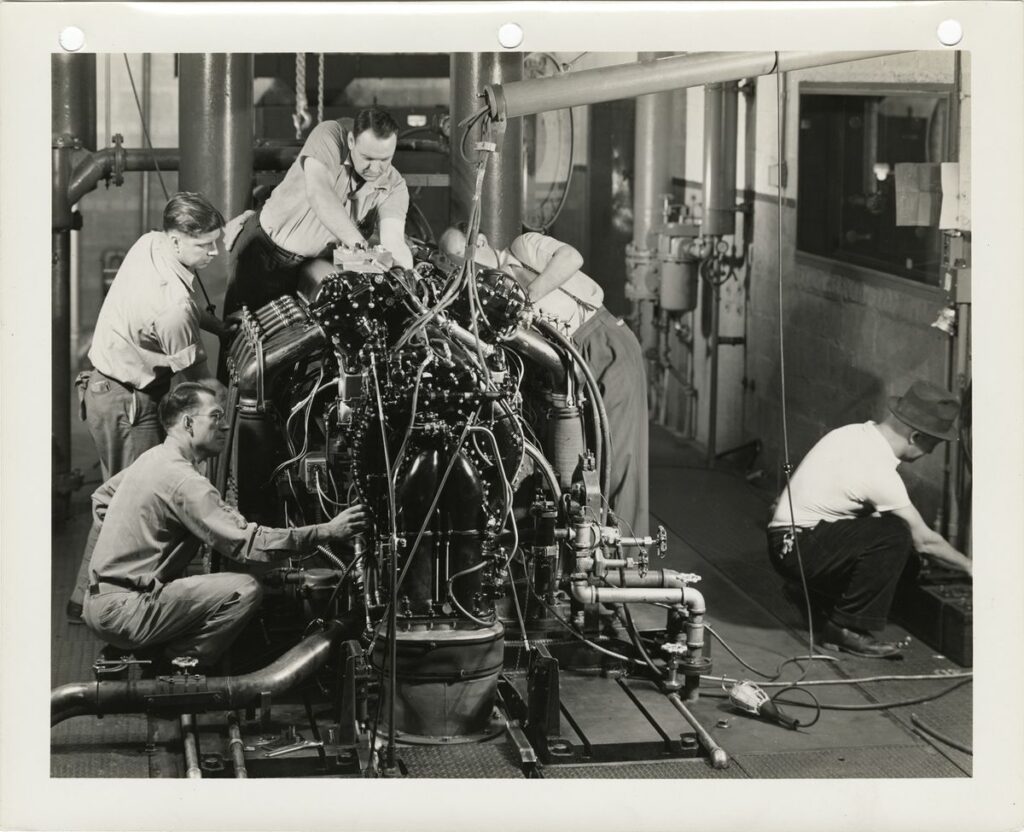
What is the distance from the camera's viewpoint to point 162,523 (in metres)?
4.93

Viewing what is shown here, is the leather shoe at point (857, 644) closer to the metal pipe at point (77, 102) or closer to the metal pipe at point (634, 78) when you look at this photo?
the metal pipe at point (634, 78)

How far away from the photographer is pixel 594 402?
19.0 ft

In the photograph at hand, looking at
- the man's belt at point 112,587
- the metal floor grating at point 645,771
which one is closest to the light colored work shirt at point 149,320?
the man's belt at point 112,587

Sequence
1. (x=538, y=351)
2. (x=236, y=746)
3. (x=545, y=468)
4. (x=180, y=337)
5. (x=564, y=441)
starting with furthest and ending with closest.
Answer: (x=564, y=441) < (x=538, y=351) < (x=545, y=468) < (x=180, y=337) < (x=236, y=746)

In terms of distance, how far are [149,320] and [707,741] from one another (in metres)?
2.17

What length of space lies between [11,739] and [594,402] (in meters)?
2.37

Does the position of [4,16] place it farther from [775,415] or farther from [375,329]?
[775,415]

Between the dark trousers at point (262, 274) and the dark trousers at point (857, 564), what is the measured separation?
2051mm

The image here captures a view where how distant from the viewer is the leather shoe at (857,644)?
19.0ft

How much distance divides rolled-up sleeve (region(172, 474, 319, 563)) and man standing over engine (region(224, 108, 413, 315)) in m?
0.90

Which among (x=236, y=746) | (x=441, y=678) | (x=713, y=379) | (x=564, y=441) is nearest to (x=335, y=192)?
(x=564, y=441)

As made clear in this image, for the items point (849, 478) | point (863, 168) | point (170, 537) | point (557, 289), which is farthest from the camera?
point (863, 168)

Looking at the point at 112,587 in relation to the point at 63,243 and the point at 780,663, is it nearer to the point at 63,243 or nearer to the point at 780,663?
the point at 780,663

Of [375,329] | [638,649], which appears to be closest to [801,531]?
[638,649]
